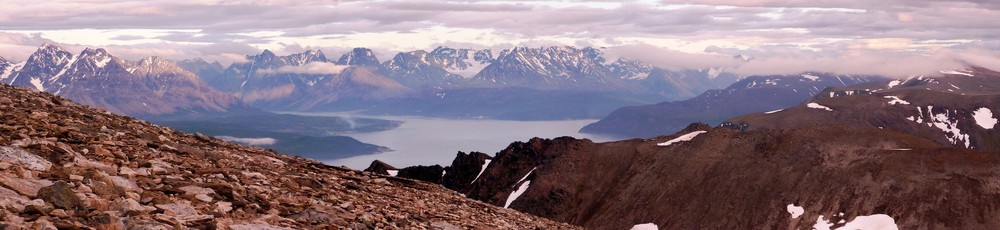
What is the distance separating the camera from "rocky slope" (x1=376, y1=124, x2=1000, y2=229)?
462 feet

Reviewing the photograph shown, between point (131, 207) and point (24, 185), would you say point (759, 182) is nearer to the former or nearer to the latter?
point (131, 207)

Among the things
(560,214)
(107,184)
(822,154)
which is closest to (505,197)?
(560,214)

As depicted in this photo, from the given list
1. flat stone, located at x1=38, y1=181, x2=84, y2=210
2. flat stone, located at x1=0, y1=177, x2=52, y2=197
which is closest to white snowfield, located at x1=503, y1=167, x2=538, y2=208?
flat stone, located at x1=0, y1=177, x2=52, y2=197

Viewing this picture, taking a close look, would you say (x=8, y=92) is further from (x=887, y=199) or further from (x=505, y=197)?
(x=505, y=197)

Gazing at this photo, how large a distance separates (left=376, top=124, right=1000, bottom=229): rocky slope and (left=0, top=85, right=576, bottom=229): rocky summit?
374ft

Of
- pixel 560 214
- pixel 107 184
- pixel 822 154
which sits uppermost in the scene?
pixel 107 184

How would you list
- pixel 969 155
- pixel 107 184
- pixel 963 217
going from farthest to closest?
pixel 969 155
pixel 963 217
pixel 107 184

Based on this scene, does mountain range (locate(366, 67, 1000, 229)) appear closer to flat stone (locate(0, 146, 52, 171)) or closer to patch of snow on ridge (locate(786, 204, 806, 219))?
patch of snow on ridge (locate(786, 204, 806, 219))

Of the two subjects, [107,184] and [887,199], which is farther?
[887,199]

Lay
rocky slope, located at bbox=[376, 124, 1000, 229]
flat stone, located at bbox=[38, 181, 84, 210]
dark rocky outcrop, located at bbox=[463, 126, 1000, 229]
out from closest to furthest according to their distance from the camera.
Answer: flat stone, located at bbox=[38, 181, 84, 210] < rocky slope, located at bbox=[376, 124, 1000, 229] < dark rocky outcrop, located at bbox=[463, 126, 1000, 229]

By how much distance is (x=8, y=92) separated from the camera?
128 feet

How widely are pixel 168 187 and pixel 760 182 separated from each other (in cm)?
14407

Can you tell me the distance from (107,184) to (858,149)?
509 ft

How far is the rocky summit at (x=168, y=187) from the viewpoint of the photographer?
1969 cm
